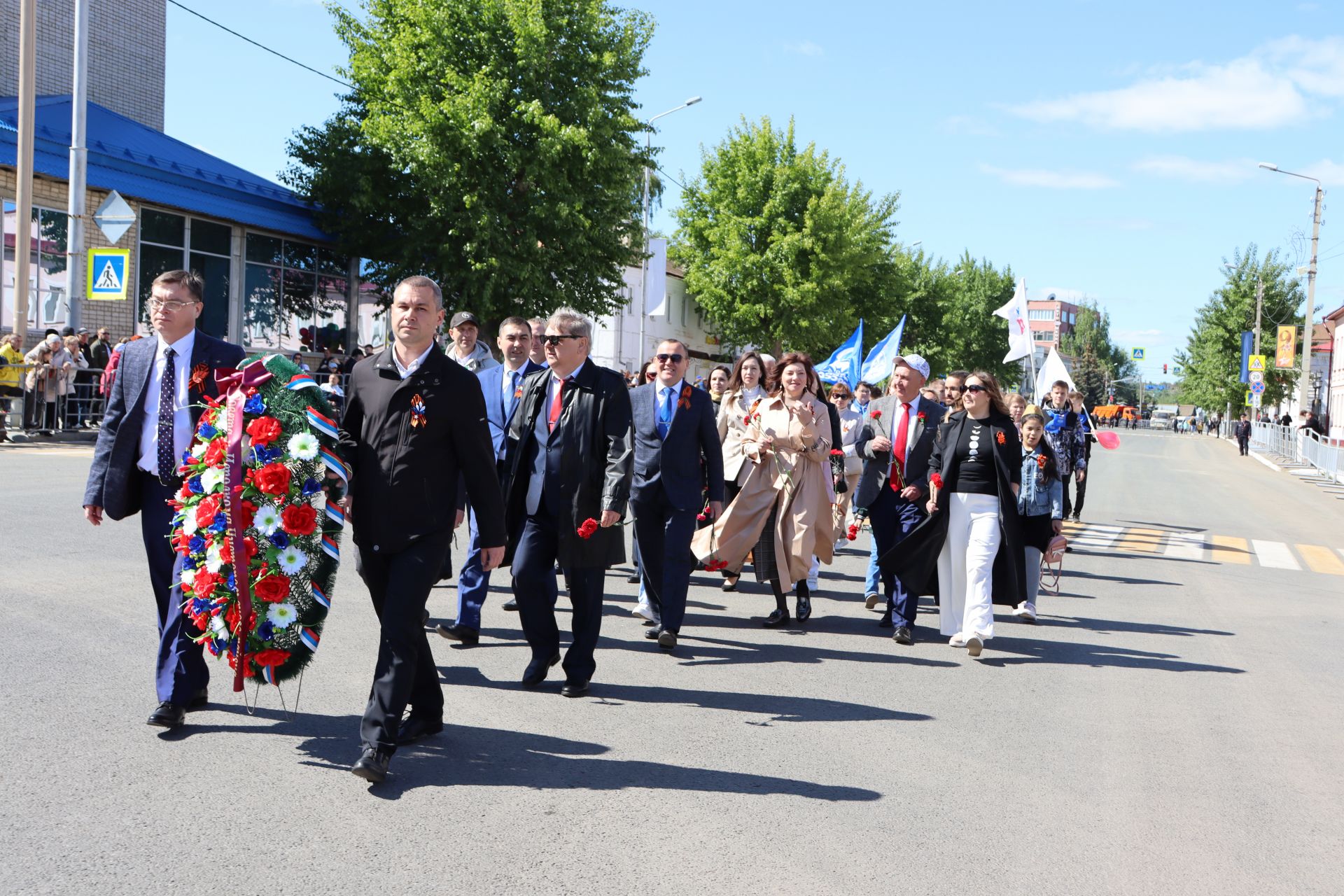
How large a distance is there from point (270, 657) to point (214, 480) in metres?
0.75

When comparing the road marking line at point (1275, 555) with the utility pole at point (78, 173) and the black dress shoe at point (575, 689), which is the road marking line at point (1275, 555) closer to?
the black dress shoe at point (575, 689)

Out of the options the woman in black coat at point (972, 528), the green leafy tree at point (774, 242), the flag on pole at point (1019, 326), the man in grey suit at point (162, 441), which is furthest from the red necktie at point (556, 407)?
the green leafy tree at point (774, 242)

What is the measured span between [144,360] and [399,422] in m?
1.41

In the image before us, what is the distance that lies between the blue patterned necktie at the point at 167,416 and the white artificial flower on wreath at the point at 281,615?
83cm

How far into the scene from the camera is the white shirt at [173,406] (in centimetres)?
513

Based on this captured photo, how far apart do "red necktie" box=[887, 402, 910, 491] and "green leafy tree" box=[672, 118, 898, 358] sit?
35.2 m

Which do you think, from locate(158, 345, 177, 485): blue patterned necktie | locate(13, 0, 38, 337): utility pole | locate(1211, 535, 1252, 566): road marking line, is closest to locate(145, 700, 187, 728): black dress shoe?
locate(158, 345, 177, 485): blue patterned necktie

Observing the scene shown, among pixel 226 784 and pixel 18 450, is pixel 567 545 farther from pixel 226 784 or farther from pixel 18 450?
pixel 18 450

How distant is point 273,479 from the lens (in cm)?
466

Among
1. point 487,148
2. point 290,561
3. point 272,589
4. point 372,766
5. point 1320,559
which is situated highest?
point 487,148

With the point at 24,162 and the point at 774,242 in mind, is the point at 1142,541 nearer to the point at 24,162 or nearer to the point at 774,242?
the point at 24,162

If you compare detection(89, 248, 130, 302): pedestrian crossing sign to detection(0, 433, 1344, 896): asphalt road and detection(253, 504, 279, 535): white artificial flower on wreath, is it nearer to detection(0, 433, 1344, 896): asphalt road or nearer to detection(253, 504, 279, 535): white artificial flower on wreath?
detection(0, 433, 1344, 896): asphalt road

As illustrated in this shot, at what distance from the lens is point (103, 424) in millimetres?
5227

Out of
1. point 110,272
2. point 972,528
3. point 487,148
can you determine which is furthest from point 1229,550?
point 487,148
